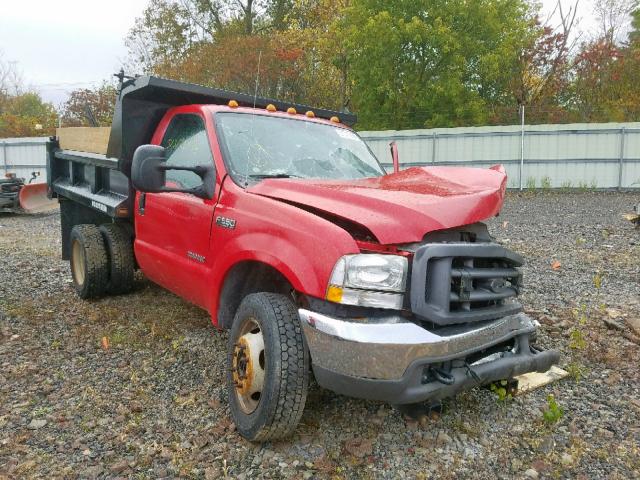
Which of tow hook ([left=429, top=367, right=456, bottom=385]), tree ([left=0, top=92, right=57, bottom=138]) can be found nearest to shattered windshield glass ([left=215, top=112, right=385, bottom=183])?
tow hook ([left=429, top=367, right=456, bottom=385])

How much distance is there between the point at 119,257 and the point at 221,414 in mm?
2659

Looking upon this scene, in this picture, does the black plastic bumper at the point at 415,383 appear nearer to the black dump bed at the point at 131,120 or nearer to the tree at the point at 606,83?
the black dump bed at the point at 131,120

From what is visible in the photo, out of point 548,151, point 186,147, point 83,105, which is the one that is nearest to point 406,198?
point 186,147

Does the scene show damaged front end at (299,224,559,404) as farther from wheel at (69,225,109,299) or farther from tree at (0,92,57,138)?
tree at (0,92,57,138)

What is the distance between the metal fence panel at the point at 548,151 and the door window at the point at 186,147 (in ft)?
44.6

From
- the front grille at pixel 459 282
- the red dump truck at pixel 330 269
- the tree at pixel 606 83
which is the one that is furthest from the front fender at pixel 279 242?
the tree at pixel 606 83

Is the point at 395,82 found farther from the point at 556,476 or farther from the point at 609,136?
the point at 556,476

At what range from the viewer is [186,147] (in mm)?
4219

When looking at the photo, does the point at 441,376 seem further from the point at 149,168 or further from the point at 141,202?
the point at 141,202

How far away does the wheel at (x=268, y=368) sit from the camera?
271cm

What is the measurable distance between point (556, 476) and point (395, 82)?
21.5 meters

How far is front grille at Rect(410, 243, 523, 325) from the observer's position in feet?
8.27

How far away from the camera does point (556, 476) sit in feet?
8.85

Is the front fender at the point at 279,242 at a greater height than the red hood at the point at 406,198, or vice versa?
the red hood at the point at 406,198
